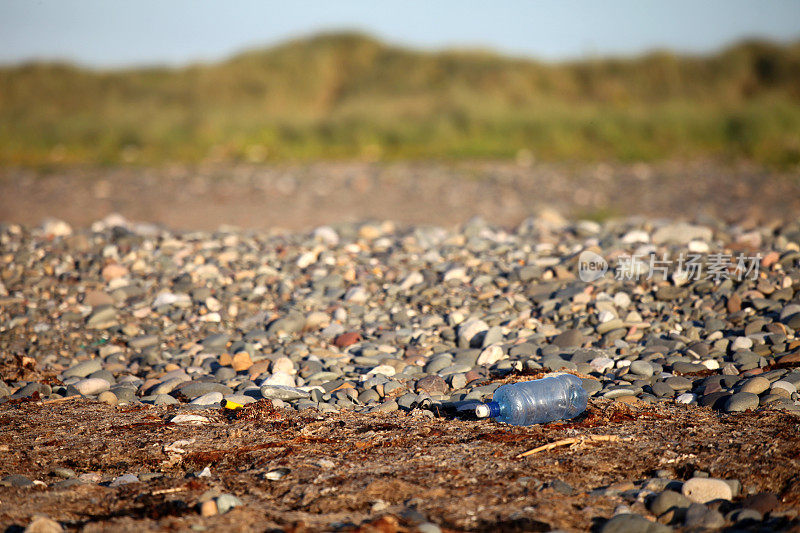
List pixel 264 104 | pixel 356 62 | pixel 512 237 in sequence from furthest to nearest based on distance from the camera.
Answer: pixel 356 62, pixel 264 104, pixel 512 237

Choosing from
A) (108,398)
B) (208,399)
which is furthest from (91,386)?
(208,399)

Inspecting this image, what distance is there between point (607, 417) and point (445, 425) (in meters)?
0.65

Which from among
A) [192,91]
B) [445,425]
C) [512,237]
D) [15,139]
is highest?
[192,91]

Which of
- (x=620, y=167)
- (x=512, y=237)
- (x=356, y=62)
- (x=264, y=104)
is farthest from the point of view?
(x=356, y=62)

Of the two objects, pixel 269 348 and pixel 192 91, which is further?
pixel 192 91

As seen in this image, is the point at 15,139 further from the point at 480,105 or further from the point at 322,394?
the point at 322,394

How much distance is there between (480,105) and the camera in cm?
1577

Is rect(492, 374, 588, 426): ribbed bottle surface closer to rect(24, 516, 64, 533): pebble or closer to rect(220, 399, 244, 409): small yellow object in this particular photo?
rect(220, 399, 244, 409): small yellow object

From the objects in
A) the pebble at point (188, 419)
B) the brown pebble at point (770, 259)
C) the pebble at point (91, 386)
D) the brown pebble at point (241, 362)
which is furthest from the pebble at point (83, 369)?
the brown pebble at point (770, 259)

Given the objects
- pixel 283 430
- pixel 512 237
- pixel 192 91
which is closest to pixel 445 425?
pixel 283 430

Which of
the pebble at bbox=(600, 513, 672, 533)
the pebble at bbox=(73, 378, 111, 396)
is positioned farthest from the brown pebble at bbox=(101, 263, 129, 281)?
the pebble at bbox=(600, 513, 672, 533)

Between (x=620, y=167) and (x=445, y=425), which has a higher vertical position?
(x=620, y=167)

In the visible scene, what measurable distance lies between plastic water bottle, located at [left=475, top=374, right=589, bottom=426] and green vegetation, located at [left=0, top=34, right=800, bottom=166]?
9.94m

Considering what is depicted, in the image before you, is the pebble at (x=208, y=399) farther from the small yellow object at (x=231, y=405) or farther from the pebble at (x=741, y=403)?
the pebble at (x=741, y=403)
